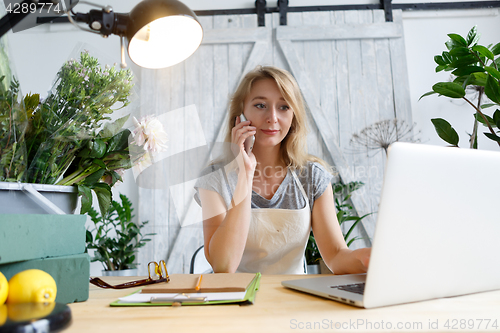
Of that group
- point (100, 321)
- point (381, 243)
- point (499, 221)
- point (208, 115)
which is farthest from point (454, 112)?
point (100, 321)

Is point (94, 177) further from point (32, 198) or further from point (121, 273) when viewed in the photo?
point (121, 273)

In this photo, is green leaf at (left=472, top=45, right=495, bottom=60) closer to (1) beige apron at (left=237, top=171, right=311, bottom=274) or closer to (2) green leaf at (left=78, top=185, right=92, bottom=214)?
(1) beige apron at (left=237, top=171, right=311, bottom=274)

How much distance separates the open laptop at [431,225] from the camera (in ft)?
1.38

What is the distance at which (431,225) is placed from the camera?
452 mm

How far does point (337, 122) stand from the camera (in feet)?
8.28

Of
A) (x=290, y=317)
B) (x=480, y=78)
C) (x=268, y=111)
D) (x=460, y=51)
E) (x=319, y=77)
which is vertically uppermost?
(x=319, y=77)

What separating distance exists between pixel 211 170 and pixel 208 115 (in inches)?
70.9

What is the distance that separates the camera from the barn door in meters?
2.45

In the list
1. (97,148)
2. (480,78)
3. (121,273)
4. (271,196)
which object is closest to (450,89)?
(480,78)

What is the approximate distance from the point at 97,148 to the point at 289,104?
2.83 ft

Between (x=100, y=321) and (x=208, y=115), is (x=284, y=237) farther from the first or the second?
(x=208, y=115)

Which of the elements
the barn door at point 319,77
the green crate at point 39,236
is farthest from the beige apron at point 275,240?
the barn door at point 319,77

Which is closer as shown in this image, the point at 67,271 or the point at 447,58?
the point at 67,271

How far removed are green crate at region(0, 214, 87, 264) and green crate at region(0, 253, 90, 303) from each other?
0.5 inches
